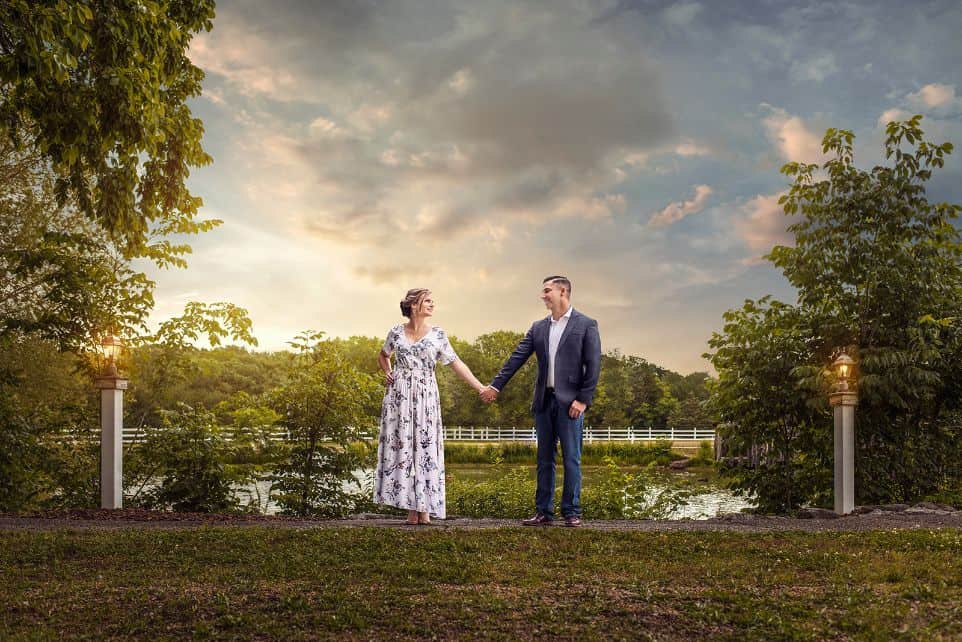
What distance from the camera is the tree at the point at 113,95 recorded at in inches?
257

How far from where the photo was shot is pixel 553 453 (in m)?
6.60

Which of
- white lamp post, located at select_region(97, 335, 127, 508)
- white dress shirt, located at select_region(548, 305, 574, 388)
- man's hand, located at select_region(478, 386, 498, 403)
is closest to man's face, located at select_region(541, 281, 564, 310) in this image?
white dress shirt, located at select_region(548, 305, 574, 388)

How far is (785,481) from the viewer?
32.3 ft

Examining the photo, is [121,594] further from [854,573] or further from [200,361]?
[200,361]

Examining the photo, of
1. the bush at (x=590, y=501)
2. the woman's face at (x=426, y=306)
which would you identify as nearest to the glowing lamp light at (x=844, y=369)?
the bush at (x=590, y=501)

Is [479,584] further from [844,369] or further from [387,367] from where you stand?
[844,369]

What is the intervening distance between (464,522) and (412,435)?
1.00m

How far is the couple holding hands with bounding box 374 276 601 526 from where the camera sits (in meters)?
6.38

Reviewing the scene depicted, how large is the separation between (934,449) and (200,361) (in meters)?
10.1

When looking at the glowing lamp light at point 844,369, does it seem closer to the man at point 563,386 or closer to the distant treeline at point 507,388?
the man at point 563,386

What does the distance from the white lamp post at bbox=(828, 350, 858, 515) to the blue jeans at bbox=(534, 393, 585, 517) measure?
3.99 metres

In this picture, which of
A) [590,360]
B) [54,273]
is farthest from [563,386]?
[54,273]

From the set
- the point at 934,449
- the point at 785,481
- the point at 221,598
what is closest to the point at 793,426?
the point at 785,481

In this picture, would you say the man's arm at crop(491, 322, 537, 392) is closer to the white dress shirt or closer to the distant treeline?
the white dress shirt
